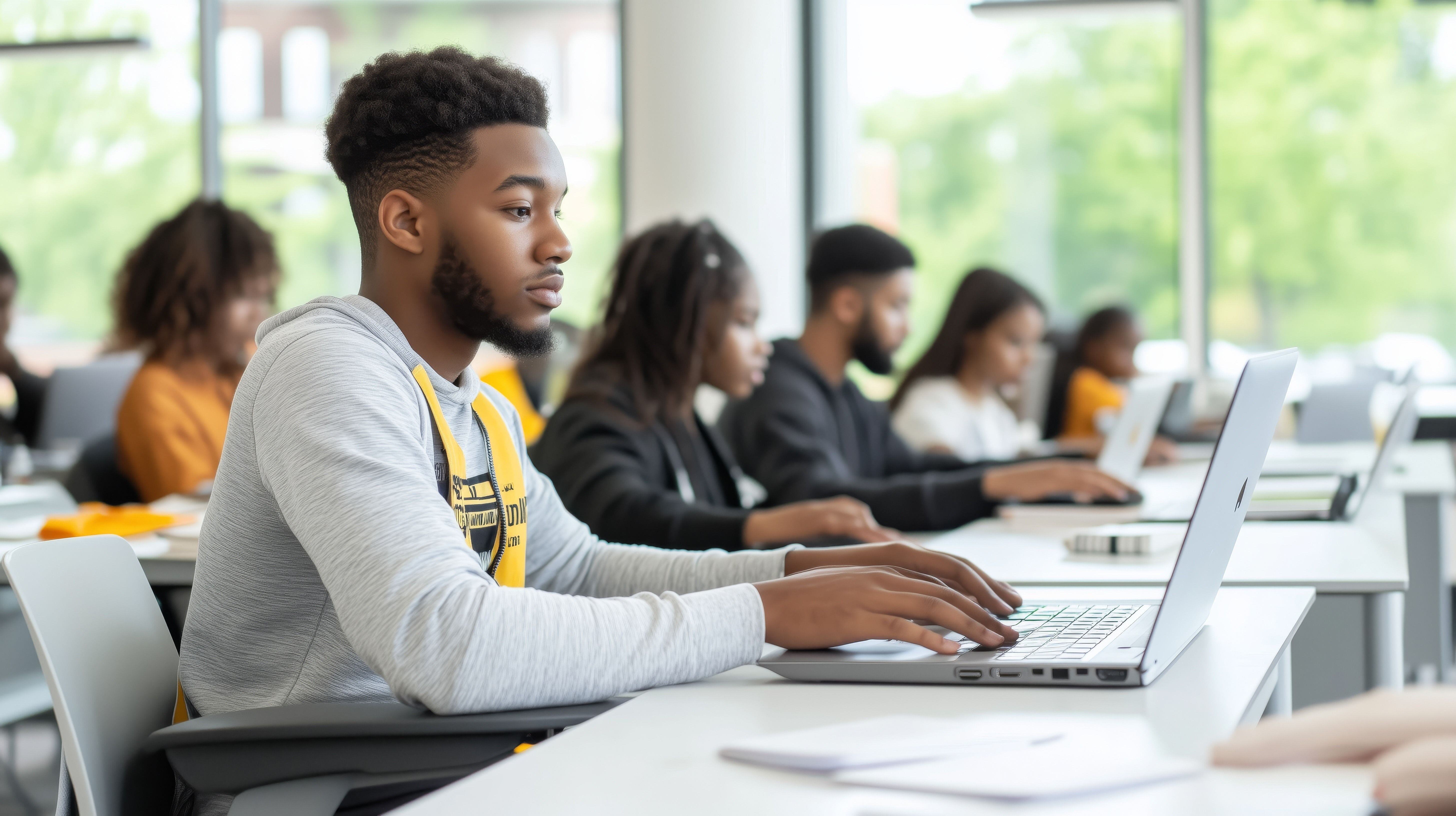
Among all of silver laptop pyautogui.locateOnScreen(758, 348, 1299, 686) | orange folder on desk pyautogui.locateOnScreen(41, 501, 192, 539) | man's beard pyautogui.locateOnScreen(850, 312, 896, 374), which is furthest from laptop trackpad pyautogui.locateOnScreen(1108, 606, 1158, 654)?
man's beard pyautogui.locateOnScreen(850, 312, 896, 374)

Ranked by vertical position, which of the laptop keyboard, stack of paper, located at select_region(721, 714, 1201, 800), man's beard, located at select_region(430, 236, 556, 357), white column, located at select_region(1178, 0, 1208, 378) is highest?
white column, located at select_region(1178, 0, 1208, 378)

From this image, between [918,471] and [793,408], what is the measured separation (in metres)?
0.58

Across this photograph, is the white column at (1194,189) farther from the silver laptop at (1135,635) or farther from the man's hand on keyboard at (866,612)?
the man's hand on keyboard at (866,612)

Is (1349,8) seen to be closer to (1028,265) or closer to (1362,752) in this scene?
(1028,265)

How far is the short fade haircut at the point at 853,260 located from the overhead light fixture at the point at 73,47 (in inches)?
157

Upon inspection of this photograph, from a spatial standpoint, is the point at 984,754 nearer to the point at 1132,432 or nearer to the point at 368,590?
the point at 368,590

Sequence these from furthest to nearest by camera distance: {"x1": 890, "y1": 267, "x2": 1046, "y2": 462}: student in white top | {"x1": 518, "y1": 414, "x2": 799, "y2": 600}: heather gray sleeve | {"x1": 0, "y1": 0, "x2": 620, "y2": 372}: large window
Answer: {"x1": 0, "y1": 0, "x2": 620, "y2": 372}: large window → {"x1": 890, "y1": 267, "x2": 1046, "y2": 462}: student in white top → {"x1": 518, "y1": 414, "x2": 799, "y2": 600}: heather gray sleeve

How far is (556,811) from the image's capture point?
2.35 feet

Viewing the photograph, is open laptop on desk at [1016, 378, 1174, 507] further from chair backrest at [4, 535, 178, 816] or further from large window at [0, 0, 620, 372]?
large window at [0, 0, 620, 372]

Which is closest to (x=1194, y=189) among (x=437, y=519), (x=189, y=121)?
(x=189, y=121)

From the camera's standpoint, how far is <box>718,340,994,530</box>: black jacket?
90.9 inches

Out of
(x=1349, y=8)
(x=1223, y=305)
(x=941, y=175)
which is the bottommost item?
(x=1223, y=305)

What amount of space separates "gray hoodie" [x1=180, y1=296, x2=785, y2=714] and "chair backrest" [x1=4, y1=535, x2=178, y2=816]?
0.19ft

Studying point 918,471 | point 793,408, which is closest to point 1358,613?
point 793,408
